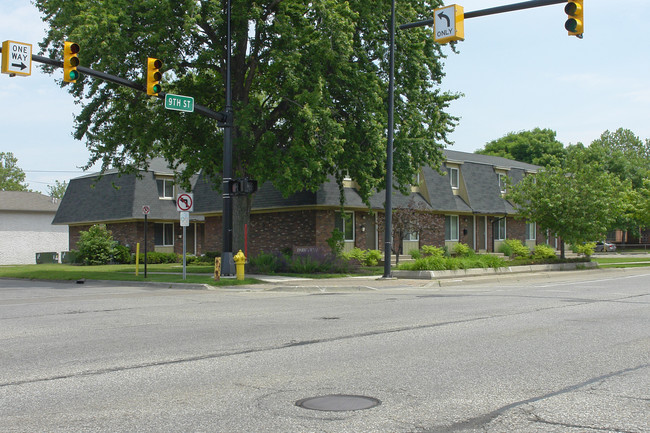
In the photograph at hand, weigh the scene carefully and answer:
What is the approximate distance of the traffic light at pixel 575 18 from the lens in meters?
13.6

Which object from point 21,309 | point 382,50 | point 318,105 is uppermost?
point 382,50

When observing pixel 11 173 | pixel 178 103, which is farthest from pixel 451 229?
pixel 11 173

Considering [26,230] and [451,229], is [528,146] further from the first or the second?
[26,230]

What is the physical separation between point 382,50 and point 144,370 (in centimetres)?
2080

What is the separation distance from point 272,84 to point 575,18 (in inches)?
611

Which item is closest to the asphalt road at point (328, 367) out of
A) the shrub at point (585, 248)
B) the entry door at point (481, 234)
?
the shrub at point (585, 248)

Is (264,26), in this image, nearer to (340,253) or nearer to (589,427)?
(340,253)

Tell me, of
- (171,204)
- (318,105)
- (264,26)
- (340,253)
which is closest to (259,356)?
(318,105)

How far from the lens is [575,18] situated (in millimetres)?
13672

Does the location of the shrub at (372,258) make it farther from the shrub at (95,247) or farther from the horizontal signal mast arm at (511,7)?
the horizontal signal mast arm at (511,7)

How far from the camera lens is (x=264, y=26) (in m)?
25.0

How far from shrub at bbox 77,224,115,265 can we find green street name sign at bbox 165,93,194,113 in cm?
2125

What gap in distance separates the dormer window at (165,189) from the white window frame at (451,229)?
18.3 m

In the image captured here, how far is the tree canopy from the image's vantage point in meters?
23.3
